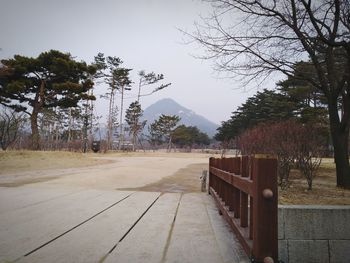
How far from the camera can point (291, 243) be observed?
2.77 metres

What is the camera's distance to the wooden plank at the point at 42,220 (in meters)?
3.13

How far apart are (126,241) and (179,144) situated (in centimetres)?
6430

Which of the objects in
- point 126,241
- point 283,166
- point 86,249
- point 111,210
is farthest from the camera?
point 283,166

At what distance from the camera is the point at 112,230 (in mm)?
3812

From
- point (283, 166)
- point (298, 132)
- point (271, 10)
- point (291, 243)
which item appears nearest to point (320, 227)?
point (291, 243)

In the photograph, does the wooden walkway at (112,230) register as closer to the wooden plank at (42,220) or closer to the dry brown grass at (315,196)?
the wooden plank at (42,220)

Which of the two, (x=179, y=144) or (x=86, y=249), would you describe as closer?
(x=86, y=249)

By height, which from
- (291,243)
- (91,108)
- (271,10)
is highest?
(91,108)

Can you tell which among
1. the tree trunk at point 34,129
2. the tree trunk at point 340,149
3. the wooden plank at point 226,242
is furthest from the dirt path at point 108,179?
the tree trunk at point 34,129

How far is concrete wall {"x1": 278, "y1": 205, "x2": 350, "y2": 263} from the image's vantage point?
2.76 metres

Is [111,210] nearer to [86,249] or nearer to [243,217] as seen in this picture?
[86,249]

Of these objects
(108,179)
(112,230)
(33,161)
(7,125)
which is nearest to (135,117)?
(7,125)

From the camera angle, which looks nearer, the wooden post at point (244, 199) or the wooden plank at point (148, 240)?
the wooden plank at point (148, 240)

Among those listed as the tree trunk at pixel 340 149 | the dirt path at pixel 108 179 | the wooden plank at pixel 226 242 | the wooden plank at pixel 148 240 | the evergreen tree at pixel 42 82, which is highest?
the evergreen tree at pixel 42 82
